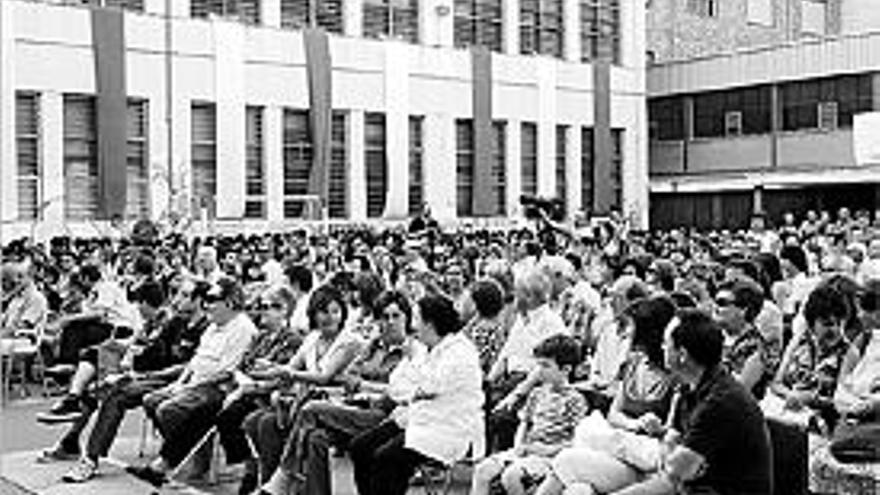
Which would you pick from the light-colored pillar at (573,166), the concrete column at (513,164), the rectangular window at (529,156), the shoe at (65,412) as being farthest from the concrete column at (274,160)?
the shoe at (65,412)

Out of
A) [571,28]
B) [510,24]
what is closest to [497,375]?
[510,24]

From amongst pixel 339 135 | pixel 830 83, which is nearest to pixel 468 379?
pixel 339 135

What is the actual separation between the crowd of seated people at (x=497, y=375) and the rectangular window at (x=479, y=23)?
89.3 ft

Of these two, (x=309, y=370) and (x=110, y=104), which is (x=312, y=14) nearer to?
(x=110, y=104)

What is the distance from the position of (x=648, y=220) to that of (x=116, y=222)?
22.4 m

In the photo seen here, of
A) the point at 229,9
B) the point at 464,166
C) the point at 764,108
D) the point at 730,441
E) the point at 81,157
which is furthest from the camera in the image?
the point at 764,108

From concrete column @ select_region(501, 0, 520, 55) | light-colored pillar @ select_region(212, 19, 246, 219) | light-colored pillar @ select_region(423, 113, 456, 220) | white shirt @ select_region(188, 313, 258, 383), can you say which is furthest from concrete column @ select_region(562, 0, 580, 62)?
white shirt @ select_region(188, 313, 258, 383)

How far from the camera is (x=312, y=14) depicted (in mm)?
36844

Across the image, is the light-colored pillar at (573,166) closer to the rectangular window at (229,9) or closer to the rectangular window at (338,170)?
the rectangular window at (338,170)

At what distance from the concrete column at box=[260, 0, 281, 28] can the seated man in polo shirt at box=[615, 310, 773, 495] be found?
30.5m

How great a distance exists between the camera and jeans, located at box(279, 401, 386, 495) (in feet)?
27.6

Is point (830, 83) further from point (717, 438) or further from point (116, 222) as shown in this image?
point (717, 438)

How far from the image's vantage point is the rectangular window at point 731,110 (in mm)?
47094

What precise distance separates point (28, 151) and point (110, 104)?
2.18 meters
